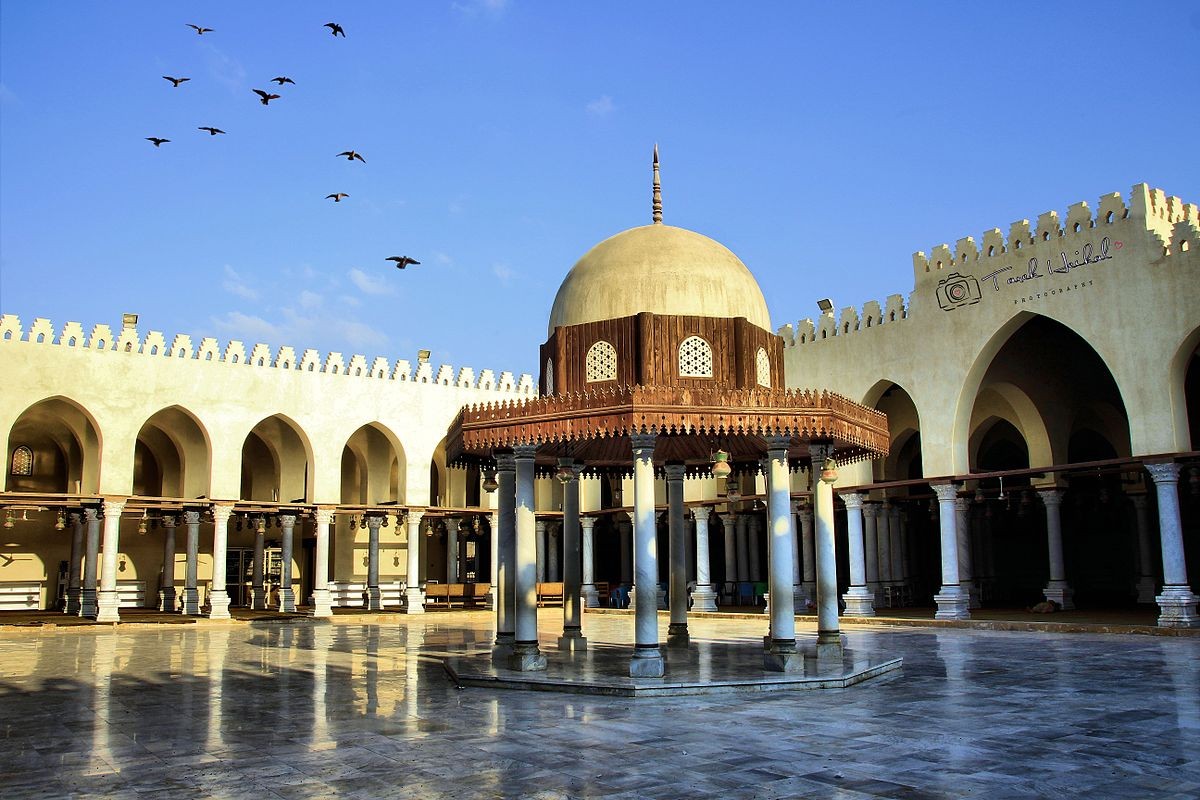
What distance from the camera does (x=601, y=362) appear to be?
42.1 feet

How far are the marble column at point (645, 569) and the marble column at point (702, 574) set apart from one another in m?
18.3

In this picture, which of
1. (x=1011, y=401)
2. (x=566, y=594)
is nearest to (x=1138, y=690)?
(x=566, y=594)

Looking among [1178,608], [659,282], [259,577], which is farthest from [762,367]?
[259,577]

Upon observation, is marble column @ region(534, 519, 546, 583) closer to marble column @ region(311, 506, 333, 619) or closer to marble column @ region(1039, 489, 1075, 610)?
marble column @ region(311, 506, 333, 619)

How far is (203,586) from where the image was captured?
34.0 m

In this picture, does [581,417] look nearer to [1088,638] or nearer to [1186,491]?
[1088,638]

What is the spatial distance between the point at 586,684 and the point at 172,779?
191 inches

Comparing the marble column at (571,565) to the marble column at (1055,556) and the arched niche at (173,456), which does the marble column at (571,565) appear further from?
the arched niche at (173,456)

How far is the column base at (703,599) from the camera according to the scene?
2984cm

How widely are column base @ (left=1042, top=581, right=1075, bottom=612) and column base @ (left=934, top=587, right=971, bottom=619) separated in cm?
310

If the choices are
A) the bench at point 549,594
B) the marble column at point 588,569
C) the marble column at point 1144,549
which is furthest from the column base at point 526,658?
the bench at point 549,594

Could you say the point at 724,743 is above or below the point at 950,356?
below

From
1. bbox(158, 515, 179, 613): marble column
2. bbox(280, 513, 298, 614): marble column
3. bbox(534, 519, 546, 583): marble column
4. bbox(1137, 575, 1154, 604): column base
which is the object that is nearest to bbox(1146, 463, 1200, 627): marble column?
bbox(1137, 575, 1154, 604): column base

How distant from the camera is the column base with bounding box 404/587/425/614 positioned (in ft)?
103
